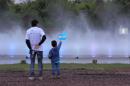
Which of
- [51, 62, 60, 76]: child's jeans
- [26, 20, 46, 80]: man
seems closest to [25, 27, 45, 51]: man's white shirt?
[26, 20, 46, 80]: man

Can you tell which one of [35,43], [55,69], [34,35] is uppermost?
[34,35]

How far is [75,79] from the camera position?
56.6 feet

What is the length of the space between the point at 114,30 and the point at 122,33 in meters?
3.35

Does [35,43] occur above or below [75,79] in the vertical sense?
above

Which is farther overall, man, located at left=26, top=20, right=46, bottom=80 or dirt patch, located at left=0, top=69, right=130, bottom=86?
man, located at left=26, top=20, right=46, bottom=80

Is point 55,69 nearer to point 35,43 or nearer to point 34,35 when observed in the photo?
point 35,43

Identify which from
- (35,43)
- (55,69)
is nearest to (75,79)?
(55,69)

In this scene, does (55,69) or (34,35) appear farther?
(55,69)

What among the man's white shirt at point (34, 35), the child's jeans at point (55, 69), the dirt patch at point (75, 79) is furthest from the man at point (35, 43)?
the child's jeans at point (55, 69)

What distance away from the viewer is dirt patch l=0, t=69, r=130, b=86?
15.9 meters

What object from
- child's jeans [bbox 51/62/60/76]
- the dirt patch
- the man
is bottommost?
the dirt patch

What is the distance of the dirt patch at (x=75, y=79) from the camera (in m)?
15.9

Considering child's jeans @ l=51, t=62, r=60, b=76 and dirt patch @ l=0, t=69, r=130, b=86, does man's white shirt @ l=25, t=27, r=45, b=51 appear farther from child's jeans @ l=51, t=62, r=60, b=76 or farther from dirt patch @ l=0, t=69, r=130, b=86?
dirt patch @ l=0, t=69, r=130, b=86

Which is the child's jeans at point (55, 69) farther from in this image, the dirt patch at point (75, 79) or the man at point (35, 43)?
the man at point (35, 43)
